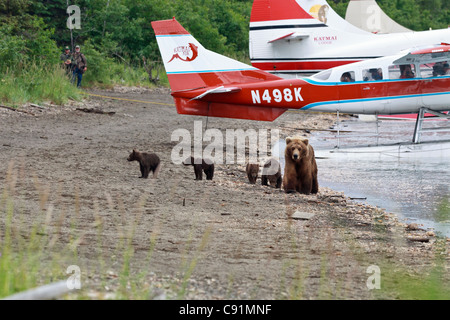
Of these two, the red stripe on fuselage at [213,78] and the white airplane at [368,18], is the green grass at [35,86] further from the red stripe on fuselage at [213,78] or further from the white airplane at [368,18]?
the white airplane at [368,18]

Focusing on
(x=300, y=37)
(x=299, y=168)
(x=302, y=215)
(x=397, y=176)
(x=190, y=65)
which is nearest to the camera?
(x=302, y=215)

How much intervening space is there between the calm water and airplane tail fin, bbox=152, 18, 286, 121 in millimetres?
1532

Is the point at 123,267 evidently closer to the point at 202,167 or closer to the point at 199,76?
the point at 202,167

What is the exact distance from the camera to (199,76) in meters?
16.3

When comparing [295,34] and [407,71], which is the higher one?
[295,34]

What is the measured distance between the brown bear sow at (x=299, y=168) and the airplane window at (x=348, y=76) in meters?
5.69

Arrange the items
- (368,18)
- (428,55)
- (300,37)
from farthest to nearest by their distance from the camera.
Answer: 1. (368,18)
2. (300,37)
3. (428,55)

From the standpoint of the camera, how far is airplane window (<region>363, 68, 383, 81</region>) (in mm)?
15781

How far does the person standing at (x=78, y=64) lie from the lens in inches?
924

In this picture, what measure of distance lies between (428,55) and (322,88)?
2.37m

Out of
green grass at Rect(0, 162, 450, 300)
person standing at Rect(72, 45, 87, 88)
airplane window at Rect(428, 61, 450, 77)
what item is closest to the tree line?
person standing at Rect(72, 45, 87, 88)

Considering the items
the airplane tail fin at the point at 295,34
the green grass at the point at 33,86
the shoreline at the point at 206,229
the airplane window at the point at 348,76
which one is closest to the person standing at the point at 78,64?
the green grass at the point at 33,86

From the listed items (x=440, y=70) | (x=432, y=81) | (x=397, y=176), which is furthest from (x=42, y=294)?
(x=440, y=70)
